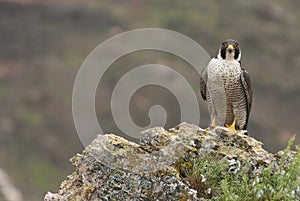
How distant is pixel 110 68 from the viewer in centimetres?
7056

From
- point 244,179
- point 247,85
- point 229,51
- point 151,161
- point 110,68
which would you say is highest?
point 110,68

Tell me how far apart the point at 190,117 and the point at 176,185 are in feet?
7.04

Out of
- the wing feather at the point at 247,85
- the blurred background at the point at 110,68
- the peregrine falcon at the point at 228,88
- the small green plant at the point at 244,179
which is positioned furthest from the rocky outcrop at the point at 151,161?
the blurred background at the point at 110,68

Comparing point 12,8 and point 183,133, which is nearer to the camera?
point 183,133

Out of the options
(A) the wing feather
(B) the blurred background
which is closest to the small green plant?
(A) the wing feather

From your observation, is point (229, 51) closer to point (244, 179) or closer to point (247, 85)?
point (247, 85)

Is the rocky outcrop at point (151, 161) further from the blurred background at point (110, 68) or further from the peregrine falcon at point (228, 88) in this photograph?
the blurred background at point (110, 68)

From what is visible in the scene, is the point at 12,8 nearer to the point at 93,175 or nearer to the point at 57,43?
the point at 57,43

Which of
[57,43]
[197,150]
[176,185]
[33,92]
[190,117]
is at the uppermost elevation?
[57,43]

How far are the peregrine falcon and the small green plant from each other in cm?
273

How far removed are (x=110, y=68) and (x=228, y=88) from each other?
5891cm

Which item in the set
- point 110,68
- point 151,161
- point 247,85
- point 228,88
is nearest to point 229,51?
point 228,88

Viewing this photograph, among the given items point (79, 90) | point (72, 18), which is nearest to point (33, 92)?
point (72, 18)

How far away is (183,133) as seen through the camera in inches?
368
